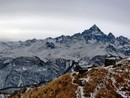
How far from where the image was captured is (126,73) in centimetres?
10894

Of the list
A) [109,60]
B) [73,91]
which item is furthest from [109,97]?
[109,60]

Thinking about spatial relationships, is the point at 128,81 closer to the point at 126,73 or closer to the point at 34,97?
the point at 126,73

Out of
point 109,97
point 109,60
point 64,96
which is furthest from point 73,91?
point 109,60

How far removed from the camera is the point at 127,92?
99562 mm

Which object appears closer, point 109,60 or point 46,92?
point 46,92

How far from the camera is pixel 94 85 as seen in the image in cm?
10200

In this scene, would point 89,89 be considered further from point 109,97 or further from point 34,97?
point 34,97

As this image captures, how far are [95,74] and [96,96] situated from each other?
12.1 m

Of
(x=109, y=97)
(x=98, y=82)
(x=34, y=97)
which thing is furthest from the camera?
(x=34, y=97)

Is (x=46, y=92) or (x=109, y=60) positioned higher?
(x=109, y=60)

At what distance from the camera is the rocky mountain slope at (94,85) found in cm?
9912

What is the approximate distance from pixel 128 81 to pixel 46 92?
23.3 metres

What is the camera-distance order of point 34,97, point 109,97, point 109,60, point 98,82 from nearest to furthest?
1. point 109,97
2. point 98,82
3. point 34,97
4. point 109,60

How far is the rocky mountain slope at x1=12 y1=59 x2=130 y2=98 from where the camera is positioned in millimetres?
99125
